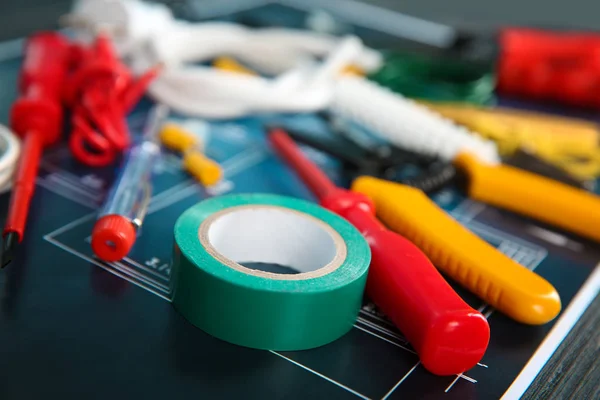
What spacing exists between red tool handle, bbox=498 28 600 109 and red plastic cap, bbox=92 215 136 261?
2.44ft

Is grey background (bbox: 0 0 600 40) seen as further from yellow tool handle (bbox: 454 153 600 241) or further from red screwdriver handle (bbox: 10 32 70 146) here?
yellow tool handle (bbox: 454 153 600 241)

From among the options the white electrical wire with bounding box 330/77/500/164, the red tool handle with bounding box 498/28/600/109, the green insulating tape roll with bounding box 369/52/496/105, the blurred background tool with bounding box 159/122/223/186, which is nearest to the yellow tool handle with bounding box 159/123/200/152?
the blurred background tool with bounding box 159/122/223/186

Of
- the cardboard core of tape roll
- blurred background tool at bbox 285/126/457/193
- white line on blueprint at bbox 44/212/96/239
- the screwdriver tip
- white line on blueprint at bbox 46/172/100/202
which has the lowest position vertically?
white line on blueprint at bbox 46/172/100/202

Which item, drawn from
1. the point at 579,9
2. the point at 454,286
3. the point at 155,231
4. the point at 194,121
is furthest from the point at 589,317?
the point at 579,9

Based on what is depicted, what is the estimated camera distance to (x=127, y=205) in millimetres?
684

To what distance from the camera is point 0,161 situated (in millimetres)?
720

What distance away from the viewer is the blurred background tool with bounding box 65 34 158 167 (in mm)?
838

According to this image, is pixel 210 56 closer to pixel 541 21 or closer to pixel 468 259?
pixel 468 259

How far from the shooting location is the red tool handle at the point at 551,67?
1.17 m

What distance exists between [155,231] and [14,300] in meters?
0.16

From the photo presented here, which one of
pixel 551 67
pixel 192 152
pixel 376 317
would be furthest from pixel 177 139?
pixel 551 67

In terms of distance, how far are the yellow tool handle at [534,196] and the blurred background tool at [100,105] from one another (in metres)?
0.38

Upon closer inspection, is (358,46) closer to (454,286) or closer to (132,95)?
(132,95)

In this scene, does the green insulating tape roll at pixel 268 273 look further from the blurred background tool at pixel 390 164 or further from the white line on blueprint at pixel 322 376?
the blurred background tool at pixel 390 164
